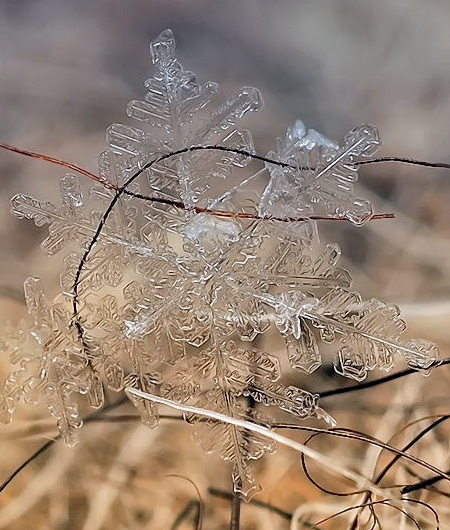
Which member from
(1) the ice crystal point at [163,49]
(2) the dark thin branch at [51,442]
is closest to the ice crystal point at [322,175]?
(1) the ice crystal point at [163,49]

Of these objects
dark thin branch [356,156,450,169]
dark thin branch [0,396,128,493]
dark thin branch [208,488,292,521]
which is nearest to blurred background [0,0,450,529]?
dark thin branch [356,156,450,169]

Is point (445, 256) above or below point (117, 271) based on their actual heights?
above

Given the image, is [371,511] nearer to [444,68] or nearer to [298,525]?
[298,525]

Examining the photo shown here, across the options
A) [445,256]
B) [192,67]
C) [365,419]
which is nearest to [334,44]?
[192,67]

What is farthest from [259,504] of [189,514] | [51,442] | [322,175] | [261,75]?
[261,75]

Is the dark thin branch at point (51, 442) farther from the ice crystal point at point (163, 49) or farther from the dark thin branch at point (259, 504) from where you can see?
the ice crystal point at point (163, 49)

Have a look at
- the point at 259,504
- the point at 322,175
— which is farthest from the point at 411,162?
the point at 259,504

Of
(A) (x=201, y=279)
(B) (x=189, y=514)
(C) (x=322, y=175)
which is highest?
(C) (x=322, y=175)

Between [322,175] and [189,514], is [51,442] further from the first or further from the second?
[322,175]

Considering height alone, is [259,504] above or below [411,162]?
below
